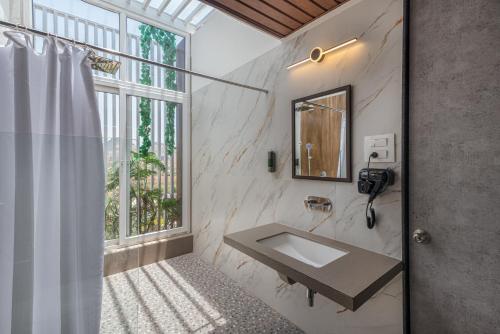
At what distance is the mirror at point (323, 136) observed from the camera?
1.55 m

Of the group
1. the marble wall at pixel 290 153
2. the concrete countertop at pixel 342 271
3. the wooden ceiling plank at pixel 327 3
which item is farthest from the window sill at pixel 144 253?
the wooden ceiling plank at pixel 327 3

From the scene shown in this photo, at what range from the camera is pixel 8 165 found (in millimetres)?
1004

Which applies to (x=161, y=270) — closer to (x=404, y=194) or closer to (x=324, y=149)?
(x=324, y=149)

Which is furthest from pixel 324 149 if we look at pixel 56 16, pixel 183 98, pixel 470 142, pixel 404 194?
pixel 56 16

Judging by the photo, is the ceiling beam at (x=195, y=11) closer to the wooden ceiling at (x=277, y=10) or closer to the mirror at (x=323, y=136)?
the wooden ceiling at (x=277, y=10)

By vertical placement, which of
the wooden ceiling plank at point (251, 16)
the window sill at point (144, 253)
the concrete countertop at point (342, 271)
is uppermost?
the wooden ceiling plank at point (251, 16)

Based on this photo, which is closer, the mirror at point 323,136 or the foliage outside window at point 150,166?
the mirror at point 323,136

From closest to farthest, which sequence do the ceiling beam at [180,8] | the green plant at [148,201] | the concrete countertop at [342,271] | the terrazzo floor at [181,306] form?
the concrete countertop at [342,271] < the terrazzo floor at [181,306] < the green plant at [148,201] < the ceiling beam at [180,8]

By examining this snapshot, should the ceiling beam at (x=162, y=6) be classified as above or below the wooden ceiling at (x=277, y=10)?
above

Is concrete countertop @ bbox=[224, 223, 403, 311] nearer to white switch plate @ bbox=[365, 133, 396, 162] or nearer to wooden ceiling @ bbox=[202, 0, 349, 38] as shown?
white switch plate @ bbox=[365, 133, 396, 162]

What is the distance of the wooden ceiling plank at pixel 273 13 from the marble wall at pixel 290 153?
125 mm

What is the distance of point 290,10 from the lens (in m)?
1.59

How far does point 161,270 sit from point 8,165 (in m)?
2.27

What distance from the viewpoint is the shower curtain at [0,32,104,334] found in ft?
3.33
